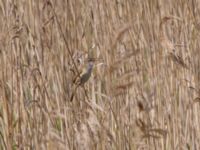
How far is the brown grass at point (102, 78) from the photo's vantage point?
4.55ft

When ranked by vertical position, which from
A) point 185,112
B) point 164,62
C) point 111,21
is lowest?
point 185,112

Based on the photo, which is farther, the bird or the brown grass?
the brown grass

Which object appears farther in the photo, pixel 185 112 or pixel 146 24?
pixel 146 24

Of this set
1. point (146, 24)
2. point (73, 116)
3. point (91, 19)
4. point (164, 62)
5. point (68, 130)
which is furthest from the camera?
point (91, 19)

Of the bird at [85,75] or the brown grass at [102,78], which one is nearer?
the bird at [85,75]

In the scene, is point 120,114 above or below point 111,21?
below

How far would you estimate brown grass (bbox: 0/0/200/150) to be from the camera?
1.39 metres

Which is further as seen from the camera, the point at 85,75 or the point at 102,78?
the point at 102,78

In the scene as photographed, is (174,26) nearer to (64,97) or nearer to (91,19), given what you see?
(91,19)

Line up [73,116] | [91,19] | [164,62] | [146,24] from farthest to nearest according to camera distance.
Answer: [91,19]
[146,24]
[164,62]
[73,116]

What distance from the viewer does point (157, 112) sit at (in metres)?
1.73

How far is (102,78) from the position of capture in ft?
6.28

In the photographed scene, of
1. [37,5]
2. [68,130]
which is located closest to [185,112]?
[68,130]

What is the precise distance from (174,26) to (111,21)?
0.23 meters
